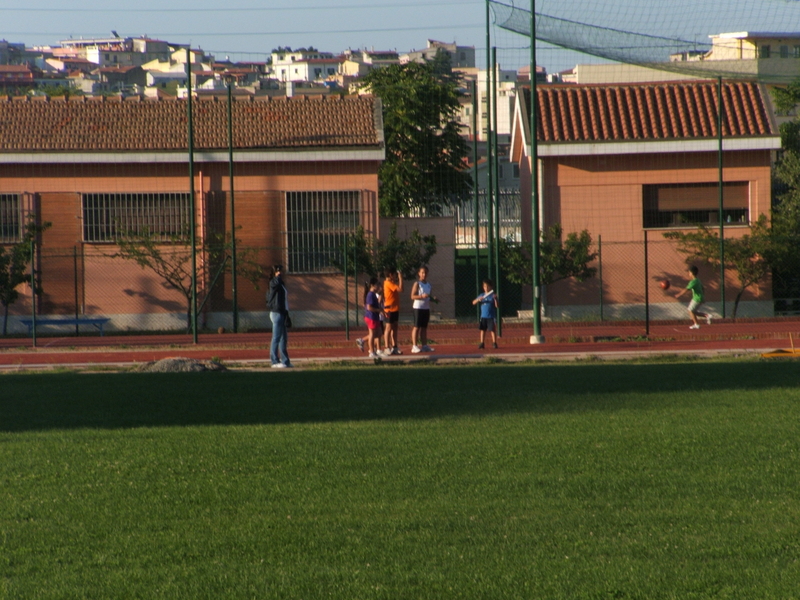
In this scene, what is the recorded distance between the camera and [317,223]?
26844 millimetres

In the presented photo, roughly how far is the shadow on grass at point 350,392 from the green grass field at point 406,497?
0.09 m

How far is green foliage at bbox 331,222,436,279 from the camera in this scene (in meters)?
25.5

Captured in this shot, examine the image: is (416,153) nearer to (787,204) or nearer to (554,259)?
(554,259)

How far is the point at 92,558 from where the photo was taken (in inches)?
221

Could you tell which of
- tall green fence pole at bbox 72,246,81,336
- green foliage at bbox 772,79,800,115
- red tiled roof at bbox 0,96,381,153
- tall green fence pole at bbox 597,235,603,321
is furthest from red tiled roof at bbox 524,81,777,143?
tall green fence pole at bbox 72,246,81,336

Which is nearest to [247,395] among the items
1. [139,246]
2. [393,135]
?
[139,246]

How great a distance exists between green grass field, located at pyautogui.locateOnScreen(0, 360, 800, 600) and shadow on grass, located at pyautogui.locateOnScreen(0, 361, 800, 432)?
0.29ft

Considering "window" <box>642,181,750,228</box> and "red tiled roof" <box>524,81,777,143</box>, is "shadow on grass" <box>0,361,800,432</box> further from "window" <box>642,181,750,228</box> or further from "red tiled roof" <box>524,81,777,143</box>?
"red tiled roof" <box>524,81,777,143</box>

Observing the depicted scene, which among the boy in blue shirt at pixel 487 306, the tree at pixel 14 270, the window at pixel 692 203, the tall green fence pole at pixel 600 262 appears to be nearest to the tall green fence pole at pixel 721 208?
the window at pixel 692 203

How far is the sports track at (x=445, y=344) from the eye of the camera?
1897cm

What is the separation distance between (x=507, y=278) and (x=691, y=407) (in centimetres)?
1600

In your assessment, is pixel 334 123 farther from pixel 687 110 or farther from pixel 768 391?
pixel 768 391

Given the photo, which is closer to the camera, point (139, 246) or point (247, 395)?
point (247, 395)

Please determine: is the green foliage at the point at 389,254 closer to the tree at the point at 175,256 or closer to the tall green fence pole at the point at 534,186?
the tree at the point at 175,256
